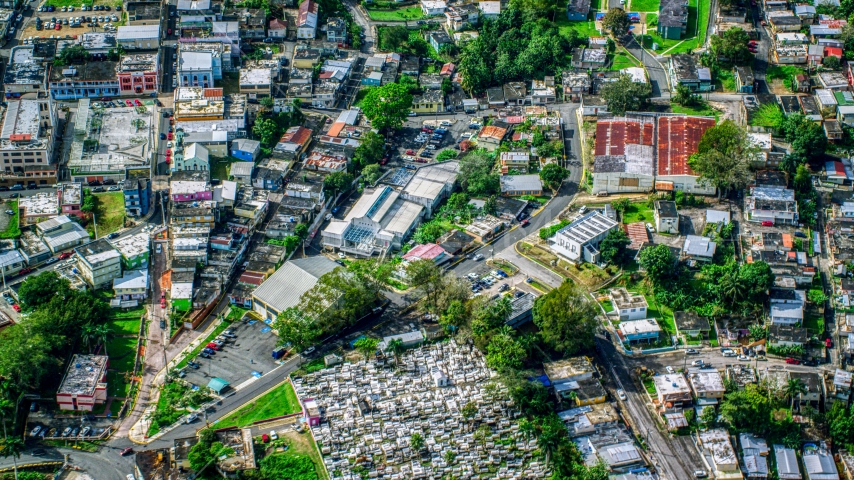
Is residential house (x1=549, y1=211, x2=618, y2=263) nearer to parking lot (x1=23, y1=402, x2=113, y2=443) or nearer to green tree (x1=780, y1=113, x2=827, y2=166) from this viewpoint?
green tree (x1=780, y1=113, x2=827, y2=166)

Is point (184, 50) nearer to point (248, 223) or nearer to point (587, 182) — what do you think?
point (248, 223)

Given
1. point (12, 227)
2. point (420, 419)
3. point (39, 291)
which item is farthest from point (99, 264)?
point (420, 419)

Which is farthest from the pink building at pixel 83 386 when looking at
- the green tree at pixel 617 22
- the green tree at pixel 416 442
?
the green tree at pixel 617 22

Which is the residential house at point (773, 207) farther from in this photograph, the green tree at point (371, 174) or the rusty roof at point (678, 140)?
the green tree at point (371, 174)

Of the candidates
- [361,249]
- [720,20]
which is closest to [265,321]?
[361,249]

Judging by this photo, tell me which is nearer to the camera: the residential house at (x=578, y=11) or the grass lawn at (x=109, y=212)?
the grass lawn at (x=109, y=212)

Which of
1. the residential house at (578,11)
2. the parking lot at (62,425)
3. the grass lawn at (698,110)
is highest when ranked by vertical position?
the residential house at (578,11)
